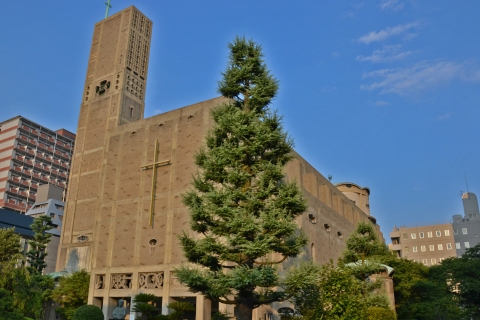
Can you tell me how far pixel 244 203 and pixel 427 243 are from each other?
72186 millimetres

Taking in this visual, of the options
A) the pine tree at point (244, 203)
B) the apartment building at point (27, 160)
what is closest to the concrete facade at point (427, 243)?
the apartment building at point (27, 160)

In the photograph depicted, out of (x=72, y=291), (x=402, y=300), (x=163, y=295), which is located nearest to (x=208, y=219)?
(x=163, y=295)

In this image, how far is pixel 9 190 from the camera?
255 feet

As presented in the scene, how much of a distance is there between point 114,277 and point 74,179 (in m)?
14.0

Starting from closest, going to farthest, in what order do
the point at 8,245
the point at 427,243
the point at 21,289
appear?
the point at 21,289 < the point at 8,245 < the point at 427,243

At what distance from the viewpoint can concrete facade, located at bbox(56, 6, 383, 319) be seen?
33500 millimetres

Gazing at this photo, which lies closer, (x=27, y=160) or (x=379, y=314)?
(x=379, y=314)

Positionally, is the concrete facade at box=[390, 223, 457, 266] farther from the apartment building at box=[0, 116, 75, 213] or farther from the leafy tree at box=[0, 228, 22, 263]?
the leafy tree at box=[0, 228, 22, 263]

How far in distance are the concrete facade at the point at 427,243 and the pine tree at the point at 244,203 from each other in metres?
68.5

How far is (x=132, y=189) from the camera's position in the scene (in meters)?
36.6

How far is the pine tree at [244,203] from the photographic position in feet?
51.2

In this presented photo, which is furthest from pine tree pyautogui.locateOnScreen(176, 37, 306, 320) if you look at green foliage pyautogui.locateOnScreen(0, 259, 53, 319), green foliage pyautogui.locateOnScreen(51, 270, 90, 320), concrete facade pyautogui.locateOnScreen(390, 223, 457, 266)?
concrete facade pyautogui.locateOnScreen(390, 223, 457, 266)

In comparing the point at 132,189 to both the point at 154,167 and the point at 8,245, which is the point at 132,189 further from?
the point at 8,245

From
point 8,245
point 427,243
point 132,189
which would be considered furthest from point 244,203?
point 427,243
